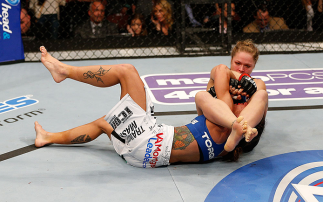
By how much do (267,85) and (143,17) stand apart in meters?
2.32

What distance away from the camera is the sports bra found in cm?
189

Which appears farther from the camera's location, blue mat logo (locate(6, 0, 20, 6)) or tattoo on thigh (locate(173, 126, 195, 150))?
blue mat logo (locate(6, 0, 20, 6))

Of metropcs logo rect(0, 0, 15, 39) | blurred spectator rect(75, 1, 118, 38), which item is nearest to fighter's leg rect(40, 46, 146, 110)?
metropcs logo rect(0, 0, 15, 39)

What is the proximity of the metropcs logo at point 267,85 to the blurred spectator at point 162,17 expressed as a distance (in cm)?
150

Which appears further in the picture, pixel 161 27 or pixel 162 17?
pixel 161 27

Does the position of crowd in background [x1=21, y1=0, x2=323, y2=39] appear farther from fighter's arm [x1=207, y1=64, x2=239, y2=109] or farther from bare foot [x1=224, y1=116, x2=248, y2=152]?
bare foot [x1=224, y1=116, x2=248, y2=152]

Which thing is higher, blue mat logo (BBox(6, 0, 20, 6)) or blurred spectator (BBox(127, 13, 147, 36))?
blue mat logo (BBox(6, 0, 20, 6))

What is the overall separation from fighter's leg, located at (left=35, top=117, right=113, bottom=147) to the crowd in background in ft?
8.63

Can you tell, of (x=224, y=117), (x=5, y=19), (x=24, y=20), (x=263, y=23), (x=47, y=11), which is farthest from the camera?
(x=263, y=23)

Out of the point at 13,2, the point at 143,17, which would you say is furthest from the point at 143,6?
the point at 13,2

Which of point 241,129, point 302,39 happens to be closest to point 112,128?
point 241,129

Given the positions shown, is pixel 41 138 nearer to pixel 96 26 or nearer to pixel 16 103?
pixel 16 103

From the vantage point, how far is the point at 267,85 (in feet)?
11.0

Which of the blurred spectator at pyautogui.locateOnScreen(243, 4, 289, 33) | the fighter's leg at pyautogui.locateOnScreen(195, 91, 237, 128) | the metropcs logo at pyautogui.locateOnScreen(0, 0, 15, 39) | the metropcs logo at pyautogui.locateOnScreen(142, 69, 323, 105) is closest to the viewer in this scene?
the fighter's leg at pyautogui.locateOnScreen(195, 91, 237, 128)
